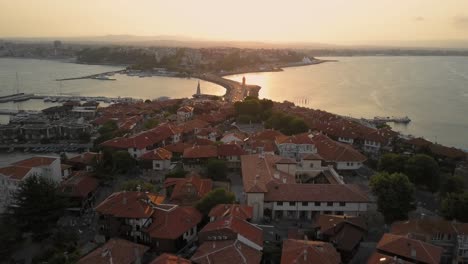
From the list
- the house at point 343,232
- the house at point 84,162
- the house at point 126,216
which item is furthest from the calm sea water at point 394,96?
the house at point 126,216

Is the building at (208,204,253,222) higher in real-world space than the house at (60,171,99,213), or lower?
higher

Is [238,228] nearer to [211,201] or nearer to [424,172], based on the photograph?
[211,201]

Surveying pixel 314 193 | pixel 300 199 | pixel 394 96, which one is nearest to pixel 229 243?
pixel 300 199

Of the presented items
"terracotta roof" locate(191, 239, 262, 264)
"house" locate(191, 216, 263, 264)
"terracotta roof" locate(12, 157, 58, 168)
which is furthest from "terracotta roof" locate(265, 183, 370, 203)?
"terracotta roof" locate(12, 157, 58, 168)

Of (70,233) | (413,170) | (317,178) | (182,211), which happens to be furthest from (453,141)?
(70,233)

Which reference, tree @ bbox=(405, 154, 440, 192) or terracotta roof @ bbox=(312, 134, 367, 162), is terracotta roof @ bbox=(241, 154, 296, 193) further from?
tree @ bbox=(405, 154, 440, 192)

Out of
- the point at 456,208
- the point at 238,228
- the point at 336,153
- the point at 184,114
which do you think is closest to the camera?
the point at 238,228

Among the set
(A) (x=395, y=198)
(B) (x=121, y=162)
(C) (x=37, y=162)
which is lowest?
(B) (x=121, y=162)
